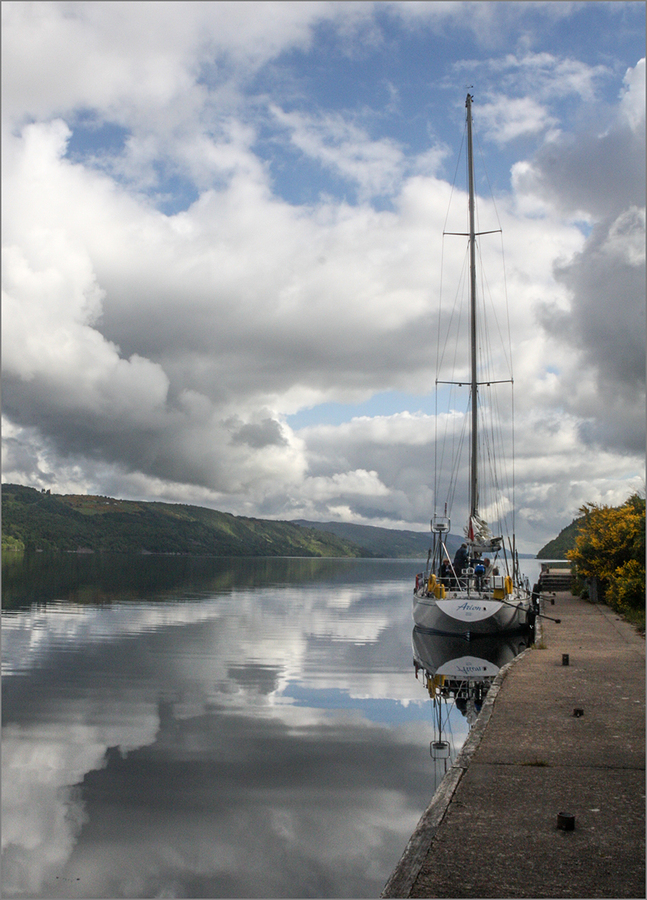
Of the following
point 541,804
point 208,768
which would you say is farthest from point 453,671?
point 541,804

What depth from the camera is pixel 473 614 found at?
2328 cm

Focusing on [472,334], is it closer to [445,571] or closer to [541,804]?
[445,571]

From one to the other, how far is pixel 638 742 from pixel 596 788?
80.2 inches

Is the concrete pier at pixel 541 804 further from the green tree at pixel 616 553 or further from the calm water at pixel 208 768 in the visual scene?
the green tree at pixel 616 553

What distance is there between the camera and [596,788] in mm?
7438

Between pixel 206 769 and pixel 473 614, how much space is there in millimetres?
14004

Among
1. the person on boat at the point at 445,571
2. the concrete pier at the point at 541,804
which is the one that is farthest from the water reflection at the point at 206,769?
the person on boat at the point at 445,571

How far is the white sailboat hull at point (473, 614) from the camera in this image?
76.5 ft

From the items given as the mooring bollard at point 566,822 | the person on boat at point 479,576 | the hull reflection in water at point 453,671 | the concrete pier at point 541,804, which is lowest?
the hull reflection in water at point 453,671

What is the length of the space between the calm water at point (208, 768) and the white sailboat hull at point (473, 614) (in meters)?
1.94

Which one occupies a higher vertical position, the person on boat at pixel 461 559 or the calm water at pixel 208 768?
the person on boat at pixel 461 559

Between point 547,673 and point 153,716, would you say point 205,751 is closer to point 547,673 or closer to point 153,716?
point 153,716

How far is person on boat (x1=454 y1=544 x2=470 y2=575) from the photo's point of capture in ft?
96.3

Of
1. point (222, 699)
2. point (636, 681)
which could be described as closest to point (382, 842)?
point (636, 681)
